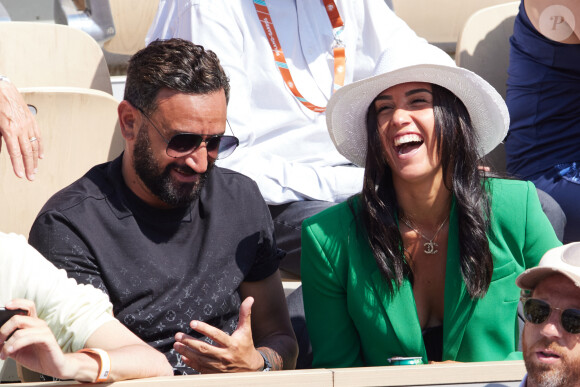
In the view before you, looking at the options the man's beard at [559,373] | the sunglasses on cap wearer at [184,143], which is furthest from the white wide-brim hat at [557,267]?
the sunglasses on cap wearer at [184,143]

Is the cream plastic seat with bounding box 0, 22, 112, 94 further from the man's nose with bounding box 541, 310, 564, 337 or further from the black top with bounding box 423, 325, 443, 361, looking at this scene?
the man's nose with bounding box 541, 310, 564, 337

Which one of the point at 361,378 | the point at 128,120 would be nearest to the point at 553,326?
the point at 361,378

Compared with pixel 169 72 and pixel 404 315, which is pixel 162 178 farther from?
pixel 404 315

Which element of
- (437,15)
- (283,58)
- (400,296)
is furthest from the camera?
(437,15)

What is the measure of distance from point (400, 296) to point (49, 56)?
161 cm

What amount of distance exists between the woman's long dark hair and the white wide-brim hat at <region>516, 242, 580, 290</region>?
0.54 meters

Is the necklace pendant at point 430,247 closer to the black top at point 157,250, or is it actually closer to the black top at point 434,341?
the black top at point 434,341

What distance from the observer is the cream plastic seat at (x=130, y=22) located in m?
4.08

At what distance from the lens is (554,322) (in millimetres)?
1600

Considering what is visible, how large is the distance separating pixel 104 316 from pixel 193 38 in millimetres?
1305

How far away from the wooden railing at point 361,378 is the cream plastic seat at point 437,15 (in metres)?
2.89

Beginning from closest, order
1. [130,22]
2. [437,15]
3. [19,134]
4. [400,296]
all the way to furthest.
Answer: [19,134] < [400,296] < [130,22] < [437,15]

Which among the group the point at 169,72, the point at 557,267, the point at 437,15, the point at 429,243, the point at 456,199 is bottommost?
the point at 437,15

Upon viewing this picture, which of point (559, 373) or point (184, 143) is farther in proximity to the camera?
point (184, 143)
